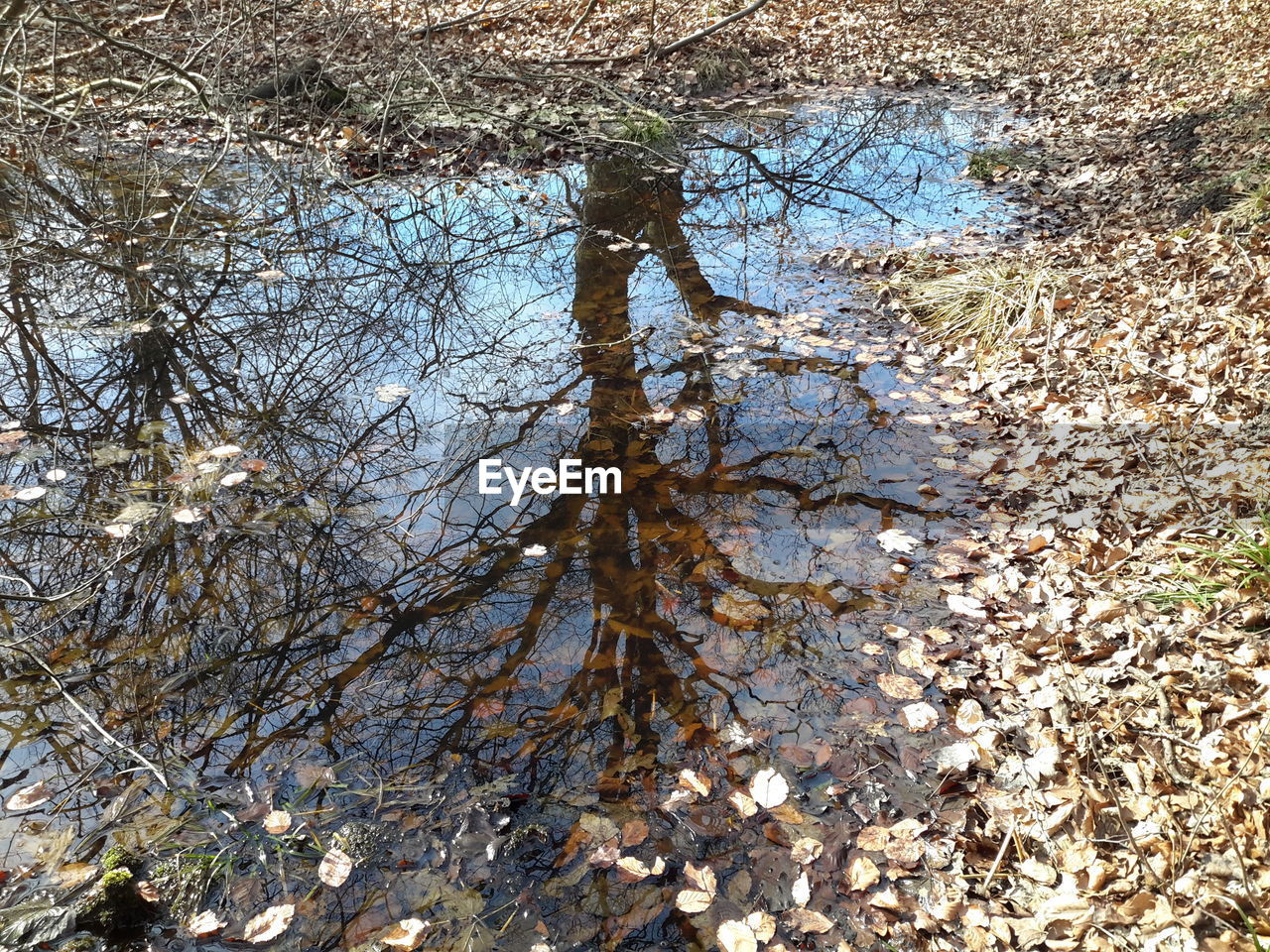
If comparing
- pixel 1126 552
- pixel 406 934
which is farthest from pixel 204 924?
pixel 1126 552

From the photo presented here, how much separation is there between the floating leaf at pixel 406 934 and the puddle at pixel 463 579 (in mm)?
45

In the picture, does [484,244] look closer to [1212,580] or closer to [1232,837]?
[1212,580]

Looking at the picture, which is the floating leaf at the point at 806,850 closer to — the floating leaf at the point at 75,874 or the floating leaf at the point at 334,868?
the floating leaf at the point at 334,868

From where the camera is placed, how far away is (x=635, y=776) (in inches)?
113

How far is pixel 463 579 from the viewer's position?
3.82 meters

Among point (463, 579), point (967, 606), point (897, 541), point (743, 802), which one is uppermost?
point (897, 541)

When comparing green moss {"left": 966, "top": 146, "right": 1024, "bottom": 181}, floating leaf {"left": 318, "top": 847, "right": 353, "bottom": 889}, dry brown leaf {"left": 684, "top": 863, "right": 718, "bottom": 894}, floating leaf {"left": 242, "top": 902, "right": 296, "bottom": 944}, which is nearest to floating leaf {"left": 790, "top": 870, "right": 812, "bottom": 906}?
dry brown leaf {"left": 684, "top": 863, "right": 718, "bottom": 894}

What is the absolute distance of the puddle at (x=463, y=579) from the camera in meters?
2.64

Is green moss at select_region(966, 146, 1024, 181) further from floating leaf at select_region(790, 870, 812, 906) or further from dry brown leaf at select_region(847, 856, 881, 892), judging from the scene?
floating leaf at select_region(790, 870, 812, 906)

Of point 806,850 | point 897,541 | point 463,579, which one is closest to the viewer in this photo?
point 806,850

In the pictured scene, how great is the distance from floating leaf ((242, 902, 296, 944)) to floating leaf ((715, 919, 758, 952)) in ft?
4.23

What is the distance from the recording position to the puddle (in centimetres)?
264

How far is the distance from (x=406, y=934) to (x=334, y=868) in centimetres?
35

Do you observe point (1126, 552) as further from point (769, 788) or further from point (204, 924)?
point (204, 924)
